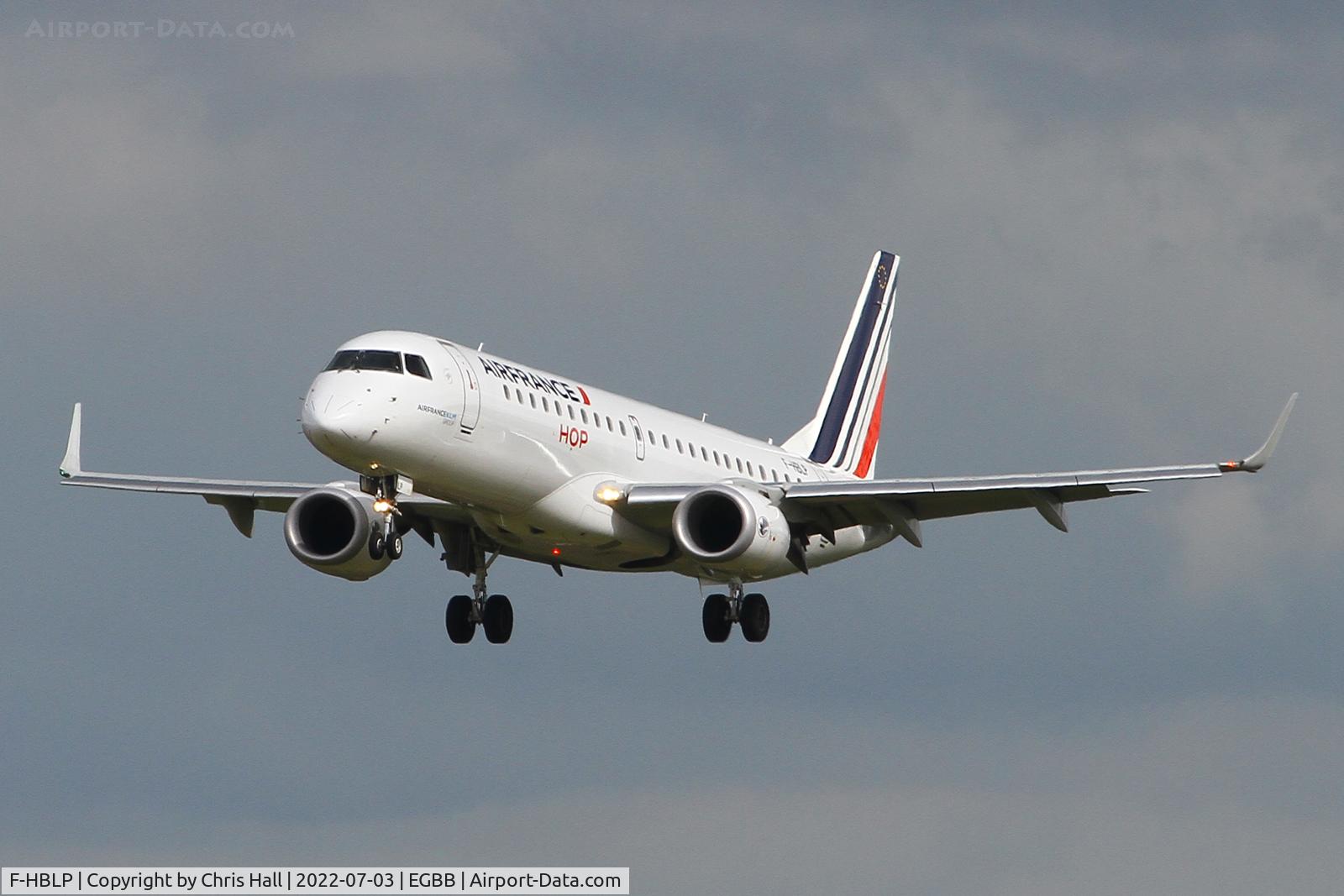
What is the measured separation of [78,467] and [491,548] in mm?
8759

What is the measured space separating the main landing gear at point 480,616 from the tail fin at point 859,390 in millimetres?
11563

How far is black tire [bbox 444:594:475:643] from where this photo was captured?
48406 millimetres

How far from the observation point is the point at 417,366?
40188 mm

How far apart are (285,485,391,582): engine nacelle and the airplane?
0.03m

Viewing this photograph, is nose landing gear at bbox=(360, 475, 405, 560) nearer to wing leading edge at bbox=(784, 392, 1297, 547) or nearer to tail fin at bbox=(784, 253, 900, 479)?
wing leading edge at bbox=(784, 392, 1297, 547)

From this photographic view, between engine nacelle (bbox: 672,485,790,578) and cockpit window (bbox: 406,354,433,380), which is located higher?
cockpit window (bbox: 406,354,433,380)

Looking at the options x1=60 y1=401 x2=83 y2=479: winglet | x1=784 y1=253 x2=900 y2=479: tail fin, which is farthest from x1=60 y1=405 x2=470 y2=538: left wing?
x1=784 y1=253 x2=900 y2=479: tail fin

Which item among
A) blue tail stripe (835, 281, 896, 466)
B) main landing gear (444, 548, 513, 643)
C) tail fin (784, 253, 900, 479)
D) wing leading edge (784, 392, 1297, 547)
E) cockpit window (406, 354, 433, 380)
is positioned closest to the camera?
cockpit window (406, 354, 433, 380)

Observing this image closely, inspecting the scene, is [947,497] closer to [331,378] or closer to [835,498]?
[835,498]

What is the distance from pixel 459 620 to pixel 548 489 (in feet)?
21.7

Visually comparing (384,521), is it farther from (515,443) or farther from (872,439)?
(872,439)

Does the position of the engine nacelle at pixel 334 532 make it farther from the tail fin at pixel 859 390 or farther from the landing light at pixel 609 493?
the tail fin at pixel 859 390

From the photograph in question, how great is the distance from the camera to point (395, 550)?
4209cm

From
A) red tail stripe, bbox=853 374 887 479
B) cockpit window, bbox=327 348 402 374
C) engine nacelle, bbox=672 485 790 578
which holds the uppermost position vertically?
red tail stripe, bbox=853 374 887 479
